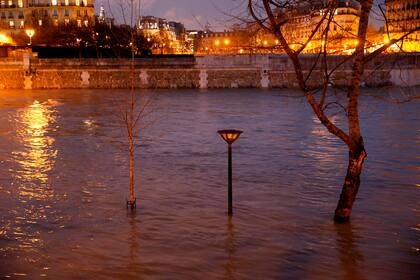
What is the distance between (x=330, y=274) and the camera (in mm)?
7504

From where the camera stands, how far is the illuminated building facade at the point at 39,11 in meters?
94.2

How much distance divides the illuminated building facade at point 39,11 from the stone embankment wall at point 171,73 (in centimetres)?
4706

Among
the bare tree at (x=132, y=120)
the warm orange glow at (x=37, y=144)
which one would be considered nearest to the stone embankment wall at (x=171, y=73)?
the bare tree at (x=132, y=120)

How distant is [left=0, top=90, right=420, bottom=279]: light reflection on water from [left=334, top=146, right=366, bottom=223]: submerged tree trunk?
0.79ft

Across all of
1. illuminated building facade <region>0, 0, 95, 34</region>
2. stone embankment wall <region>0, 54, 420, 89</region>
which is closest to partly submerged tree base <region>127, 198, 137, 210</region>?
stone embankment wall <region>0, 54, 420, 89</region>

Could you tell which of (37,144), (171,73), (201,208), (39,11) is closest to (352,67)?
(201,208)

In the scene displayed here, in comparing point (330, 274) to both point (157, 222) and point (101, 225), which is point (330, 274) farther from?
point (101, 225)

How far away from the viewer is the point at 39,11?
94438mm

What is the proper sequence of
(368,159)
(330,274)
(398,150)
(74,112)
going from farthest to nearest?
(74,112)
(398,150)
(368,159)
(330,274)

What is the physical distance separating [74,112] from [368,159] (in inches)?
743

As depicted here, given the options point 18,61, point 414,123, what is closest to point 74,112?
point 414,123

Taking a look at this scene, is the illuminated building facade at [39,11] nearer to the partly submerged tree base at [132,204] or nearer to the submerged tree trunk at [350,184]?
the partly submerged tree base at [132,204]

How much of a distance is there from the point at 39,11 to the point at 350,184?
94.5 m

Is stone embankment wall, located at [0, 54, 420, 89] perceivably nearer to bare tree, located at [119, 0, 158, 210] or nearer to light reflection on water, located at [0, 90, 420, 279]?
bare tree, located at [119, 0, 158, 210]
